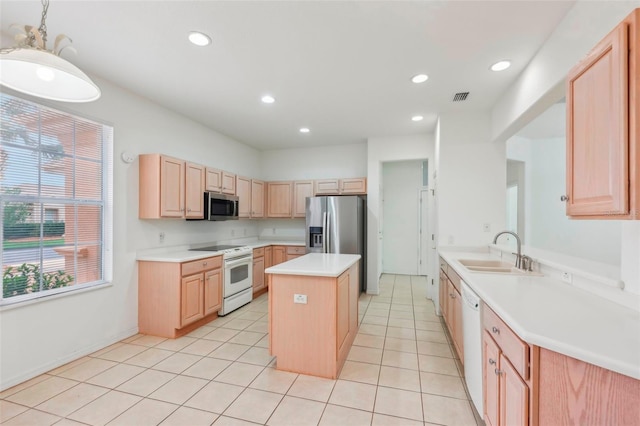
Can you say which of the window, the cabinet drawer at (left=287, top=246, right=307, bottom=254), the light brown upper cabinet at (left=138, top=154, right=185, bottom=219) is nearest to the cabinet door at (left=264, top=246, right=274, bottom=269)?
the cabinet drawer at (left=287, top=246, right=307, bottom=254)

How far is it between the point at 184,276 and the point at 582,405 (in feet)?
10.9

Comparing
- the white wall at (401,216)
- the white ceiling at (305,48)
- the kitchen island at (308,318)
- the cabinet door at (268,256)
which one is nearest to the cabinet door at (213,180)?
the white ceiling at (305,48)

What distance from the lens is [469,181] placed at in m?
3.60

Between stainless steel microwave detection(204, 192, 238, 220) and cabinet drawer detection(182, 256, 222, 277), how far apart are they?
2.11ft

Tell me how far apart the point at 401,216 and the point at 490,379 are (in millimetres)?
4973

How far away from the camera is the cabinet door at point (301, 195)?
5505 millimetres

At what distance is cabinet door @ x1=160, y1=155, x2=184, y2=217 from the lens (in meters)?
3.24

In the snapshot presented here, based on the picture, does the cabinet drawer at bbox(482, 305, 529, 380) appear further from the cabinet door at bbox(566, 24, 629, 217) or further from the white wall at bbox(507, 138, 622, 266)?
the white wall at bbox(507, 138, 622, 266)

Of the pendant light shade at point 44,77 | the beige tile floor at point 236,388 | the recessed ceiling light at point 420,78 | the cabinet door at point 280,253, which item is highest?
the recessed ceiling light at point 420,78

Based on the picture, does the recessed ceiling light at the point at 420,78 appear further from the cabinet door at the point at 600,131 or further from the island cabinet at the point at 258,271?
the island cabinet at the point at 258,271

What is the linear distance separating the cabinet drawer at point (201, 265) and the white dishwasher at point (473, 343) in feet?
9.51

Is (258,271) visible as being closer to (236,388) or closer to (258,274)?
(258,274)

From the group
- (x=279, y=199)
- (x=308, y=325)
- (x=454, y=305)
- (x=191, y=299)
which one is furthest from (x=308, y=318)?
(x=279, y=199)

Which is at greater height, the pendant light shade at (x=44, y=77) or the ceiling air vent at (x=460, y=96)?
the ceiling air vent at (x=460, y=96)
